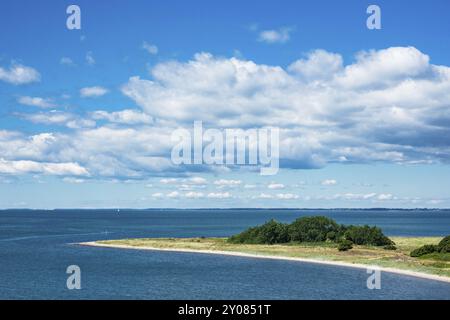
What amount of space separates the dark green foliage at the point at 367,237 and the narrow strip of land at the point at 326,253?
4347 millimetres

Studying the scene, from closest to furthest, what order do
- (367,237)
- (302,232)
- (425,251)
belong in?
1. (425,251)
2. (367,237)
3. (302,232)

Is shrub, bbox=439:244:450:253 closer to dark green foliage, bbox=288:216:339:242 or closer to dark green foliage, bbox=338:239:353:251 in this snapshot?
dark green foliage, bbox=338:239:353:251

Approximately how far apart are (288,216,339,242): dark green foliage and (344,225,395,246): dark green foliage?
6390 millimetres

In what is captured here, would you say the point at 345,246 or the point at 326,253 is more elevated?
the point at 345,246

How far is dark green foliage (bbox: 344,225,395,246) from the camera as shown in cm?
13125

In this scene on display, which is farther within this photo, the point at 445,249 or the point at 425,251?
the point at 425,251

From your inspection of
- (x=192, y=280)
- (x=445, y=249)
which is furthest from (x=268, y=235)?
(x=192, y=280)

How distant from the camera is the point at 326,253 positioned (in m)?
117

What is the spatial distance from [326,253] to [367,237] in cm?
2079

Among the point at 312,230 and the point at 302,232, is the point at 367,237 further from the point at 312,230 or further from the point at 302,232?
the point at 302,232

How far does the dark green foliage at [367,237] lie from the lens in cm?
13125

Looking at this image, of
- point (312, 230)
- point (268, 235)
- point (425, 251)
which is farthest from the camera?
point (268, 235)

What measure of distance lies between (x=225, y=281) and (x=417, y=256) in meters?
45.9
